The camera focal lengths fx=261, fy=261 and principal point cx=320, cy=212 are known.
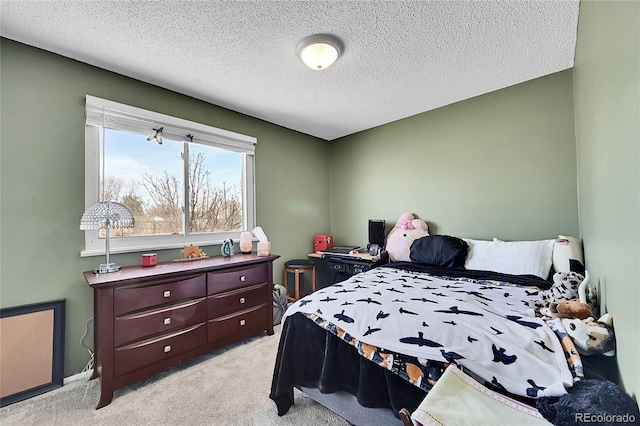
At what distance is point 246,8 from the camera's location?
5.10ft

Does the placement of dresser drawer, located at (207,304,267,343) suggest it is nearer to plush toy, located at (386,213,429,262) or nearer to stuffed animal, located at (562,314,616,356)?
plush toy, located at (386,213,429,262)

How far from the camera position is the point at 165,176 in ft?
8.45

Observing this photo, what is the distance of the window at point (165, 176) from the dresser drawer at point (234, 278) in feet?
1.89

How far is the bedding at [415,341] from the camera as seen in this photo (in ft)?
3.43

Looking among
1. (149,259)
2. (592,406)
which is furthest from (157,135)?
(592,406)

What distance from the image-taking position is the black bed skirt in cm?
119

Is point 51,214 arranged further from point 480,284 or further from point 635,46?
point 480,284

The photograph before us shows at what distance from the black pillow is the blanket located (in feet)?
1.71

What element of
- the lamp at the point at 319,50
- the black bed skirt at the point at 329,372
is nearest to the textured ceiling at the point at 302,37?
the lamp at the point at 319,50

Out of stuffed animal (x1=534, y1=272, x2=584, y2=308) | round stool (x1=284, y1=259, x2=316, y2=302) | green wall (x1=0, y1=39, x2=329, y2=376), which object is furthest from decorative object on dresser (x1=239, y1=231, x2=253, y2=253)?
stuffed animal (x1=534, y1=272, x2=584, y2=308)

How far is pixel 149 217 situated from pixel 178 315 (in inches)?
38.8

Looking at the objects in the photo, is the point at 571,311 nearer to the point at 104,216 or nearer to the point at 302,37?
the point at 302,37

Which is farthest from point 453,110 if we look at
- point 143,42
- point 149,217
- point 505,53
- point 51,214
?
point 51,214

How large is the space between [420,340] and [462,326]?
0.22 meters
